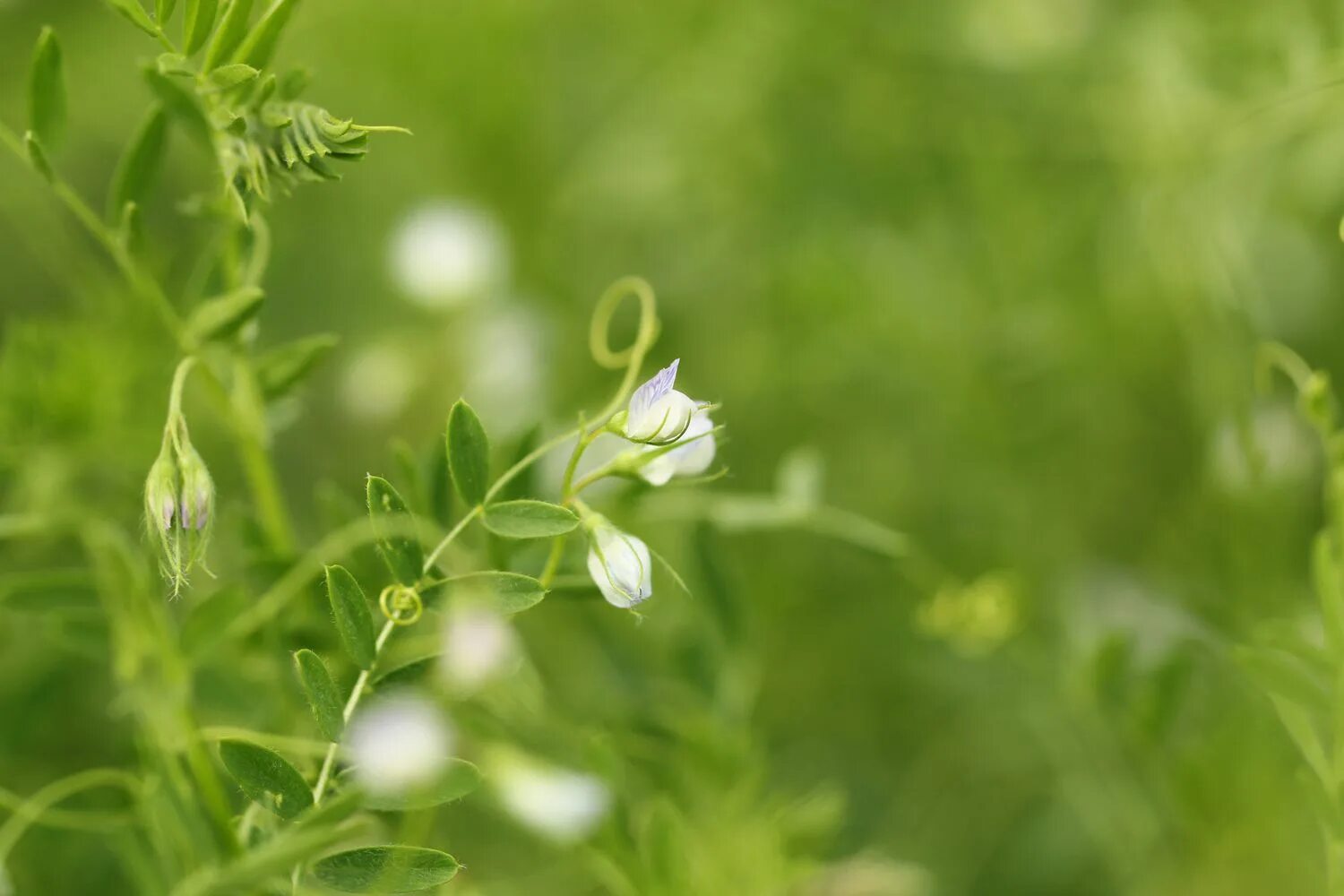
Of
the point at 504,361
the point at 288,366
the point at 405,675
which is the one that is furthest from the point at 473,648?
the point at 504,361

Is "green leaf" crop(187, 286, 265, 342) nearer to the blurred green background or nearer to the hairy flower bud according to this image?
the hairy flower bud

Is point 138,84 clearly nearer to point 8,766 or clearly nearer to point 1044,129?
point 8,766

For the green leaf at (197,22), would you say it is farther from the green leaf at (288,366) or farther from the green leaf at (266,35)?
the green leaf at (288,366)

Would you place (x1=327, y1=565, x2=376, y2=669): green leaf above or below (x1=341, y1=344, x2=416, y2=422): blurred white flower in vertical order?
above

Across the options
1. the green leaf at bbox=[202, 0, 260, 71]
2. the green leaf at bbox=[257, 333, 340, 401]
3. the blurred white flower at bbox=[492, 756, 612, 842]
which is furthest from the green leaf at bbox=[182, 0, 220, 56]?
the blurred white flower at bbox=[492, 756, 612, 842]

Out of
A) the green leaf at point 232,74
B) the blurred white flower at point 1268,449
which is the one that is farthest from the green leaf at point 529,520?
the blurred white flower at point 1268,449

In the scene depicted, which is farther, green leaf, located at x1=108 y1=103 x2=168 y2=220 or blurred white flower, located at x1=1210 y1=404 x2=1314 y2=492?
blurred white flower, located at x1=1210 y1=404 x2=1314 y2=492

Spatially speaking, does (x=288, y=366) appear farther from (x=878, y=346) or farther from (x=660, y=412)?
(x=878, y=346)
